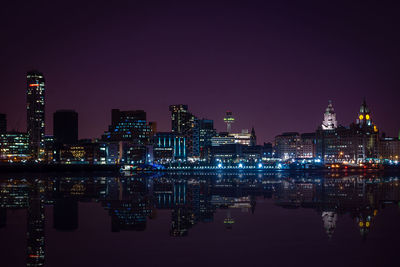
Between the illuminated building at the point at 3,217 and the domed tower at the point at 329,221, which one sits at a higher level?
the illuminated building at the point at 3,217

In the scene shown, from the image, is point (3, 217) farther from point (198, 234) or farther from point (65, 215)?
point (198, 234)

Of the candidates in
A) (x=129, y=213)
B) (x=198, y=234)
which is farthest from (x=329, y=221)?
(x=129, y=213)

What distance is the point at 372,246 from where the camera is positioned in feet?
76.7

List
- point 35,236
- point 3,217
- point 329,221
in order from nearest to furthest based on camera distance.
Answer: point 35,236 < point 329,221 < point 3,217

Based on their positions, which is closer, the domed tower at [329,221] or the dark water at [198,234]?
the dark water at [198,234]

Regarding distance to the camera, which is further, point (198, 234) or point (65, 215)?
point (65, 215)

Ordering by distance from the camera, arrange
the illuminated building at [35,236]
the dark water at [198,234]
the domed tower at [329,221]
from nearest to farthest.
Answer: the illuminated building at [35,236] < the dark water at [198,234] < the domed tower at [329,221]

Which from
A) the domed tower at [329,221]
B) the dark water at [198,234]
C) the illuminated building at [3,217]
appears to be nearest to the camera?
the dark water at [198,234]

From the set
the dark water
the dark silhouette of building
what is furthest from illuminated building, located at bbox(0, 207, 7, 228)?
the dark silhouette of building

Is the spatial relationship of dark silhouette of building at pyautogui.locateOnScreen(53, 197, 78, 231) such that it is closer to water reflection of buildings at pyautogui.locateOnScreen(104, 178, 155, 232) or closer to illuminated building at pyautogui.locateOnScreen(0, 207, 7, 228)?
water reflection of buildings at pyautogui.locateOnScreen(104, 178, 155, 232)

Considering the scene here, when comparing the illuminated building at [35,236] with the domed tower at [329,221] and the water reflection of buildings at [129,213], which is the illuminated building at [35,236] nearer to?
the water reflection of buildings at [129,213]

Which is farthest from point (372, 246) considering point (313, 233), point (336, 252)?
point (313, 233)

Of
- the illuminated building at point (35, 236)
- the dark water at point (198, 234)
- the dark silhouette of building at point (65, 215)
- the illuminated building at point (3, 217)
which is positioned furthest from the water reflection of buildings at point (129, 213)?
the illuminated building at point (3, 217)

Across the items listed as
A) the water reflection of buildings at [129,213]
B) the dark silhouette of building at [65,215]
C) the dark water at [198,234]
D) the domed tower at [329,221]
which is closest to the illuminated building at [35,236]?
the dark water at [198,234]
